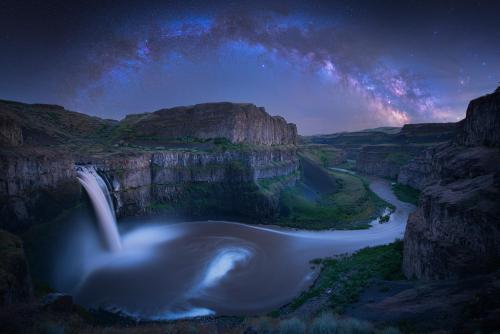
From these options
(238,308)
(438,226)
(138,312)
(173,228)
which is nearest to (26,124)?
(173,228)

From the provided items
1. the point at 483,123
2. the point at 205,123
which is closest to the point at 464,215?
the point at 483,123

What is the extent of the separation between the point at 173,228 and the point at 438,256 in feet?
104

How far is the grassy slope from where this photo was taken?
1728 cm

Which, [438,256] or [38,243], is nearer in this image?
[438,256]

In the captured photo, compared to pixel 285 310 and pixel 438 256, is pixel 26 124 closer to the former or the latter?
pixel 285 310

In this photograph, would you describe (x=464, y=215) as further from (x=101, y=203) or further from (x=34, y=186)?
(x=101, y=203)

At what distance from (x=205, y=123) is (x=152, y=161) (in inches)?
742

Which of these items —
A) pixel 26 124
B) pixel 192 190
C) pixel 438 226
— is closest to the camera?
pixel 438 226

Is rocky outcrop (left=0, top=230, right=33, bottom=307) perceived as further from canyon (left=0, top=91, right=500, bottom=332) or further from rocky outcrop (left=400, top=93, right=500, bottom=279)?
rocky outcrop (left=400, top=93, right=500, bottom=279)

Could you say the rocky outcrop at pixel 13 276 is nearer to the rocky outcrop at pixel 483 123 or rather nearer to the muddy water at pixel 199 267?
the muddy water at pixel 199 267

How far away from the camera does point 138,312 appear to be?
61.4ft

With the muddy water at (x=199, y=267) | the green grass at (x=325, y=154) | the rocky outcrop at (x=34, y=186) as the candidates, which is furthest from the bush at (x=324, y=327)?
the green grass at (x=325, y=154)

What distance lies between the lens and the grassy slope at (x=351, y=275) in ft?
56.7

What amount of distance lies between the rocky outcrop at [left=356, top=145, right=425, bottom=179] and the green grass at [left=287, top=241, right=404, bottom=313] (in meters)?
66.0
